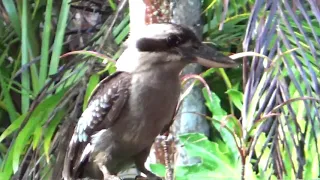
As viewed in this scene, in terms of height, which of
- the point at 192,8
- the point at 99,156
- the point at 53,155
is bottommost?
the point at 53,155

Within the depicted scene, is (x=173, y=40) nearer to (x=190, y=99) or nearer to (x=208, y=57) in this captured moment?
(x=208, y=57)

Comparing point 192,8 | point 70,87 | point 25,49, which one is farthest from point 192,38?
point 25,49

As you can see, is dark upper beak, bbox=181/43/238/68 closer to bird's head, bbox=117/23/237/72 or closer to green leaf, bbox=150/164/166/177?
bird's head, bbox=117/23/237/72

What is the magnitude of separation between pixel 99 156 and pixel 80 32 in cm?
96

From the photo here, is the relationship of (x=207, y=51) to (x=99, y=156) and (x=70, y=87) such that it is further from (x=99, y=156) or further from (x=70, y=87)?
(x=70, y=87)

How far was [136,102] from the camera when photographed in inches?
39.0

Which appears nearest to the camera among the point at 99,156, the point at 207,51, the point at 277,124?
the point at 207,51

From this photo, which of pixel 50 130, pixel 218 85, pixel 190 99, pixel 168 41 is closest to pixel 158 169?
pixel 168 41

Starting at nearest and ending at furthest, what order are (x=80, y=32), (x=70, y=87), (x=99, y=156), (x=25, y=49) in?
(x=99, y=156) < (x=70, y=87) < (x=25, y=49) < (x=80, y=32)

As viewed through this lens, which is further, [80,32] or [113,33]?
[80,32]

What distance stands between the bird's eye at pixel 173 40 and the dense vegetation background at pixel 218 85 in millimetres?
130

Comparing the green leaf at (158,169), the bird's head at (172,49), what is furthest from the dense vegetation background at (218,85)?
the bird's head at (172,49)

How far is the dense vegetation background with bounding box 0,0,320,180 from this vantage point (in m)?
1.08

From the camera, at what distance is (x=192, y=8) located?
1322 millimetres
